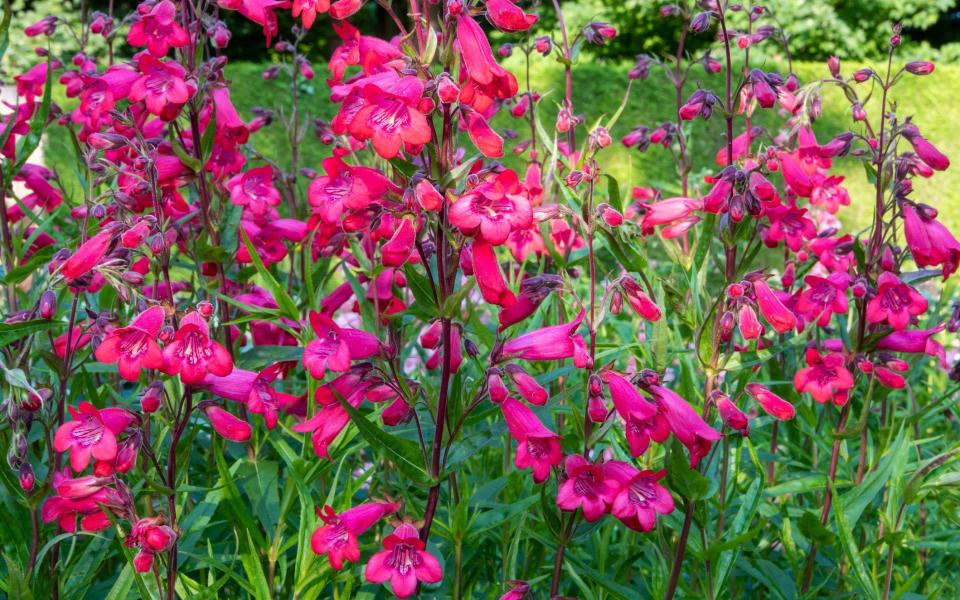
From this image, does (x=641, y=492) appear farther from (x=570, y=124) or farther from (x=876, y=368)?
(x=570, y=124)

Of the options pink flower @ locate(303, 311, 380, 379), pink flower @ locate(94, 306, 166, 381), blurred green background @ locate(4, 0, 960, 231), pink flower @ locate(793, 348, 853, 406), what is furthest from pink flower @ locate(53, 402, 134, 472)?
blurred green background @ locate(4, 0, 960, 231)

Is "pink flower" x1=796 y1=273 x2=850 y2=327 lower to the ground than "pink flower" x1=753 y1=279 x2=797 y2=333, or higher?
lower

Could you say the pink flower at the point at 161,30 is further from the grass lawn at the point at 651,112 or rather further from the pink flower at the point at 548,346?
the grass lawn at the point at 651,112

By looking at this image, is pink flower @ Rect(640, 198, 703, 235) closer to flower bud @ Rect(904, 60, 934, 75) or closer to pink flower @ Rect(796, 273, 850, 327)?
pink flower @ Rect(796, 273, 850, 327)

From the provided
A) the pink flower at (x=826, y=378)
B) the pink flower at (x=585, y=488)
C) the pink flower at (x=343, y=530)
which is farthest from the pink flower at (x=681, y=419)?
the pink flower at (x=826, y=378)

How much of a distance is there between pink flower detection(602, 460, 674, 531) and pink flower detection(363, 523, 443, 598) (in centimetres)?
38

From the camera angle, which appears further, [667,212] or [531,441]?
[667,212]

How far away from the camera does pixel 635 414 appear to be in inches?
71.4

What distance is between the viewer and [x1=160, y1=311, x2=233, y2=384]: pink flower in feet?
6.00

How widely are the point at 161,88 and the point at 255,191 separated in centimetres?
42

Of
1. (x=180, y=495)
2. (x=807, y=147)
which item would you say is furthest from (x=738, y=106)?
(x=180, y=495)

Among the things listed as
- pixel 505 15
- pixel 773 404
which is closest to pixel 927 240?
pixel 773 404

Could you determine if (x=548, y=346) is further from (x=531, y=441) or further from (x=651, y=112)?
(x=651, y=112)

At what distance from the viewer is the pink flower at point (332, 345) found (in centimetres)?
184
